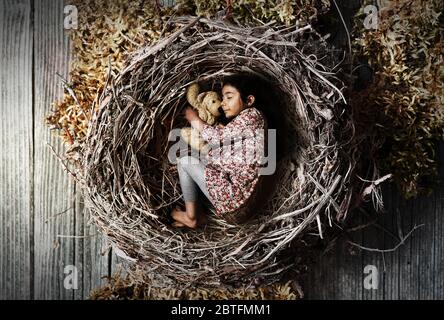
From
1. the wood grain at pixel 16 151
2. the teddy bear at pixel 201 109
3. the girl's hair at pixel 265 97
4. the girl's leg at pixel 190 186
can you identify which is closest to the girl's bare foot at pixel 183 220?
the girl's leg at pixel 190 186

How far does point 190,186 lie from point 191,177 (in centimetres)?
3

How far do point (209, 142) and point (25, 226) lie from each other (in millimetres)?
627

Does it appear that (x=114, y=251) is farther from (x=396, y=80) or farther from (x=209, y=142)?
(x=396, y=80)

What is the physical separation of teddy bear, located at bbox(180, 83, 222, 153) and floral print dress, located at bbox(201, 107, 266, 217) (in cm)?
6

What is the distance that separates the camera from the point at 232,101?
1.56 m

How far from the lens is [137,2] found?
1.59 metres

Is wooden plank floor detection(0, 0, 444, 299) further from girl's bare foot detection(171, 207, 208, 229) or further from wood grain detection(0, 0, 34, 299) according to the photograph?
girl's bare foot detection(171, 207, 208, 229)

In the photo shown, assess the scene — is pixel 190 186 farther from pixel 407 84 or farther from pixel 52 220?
pixel 407 84

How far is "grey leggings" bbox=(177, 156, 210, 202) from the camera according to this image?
1.58 metres

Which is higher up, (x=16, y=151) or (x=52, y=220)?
(x=16, y=151)

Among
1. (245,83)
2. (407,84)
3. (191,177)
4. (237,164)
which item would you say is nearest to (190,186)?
(191,177)

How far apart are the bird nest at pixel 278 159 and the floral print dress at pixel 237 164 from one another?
0.09 meters

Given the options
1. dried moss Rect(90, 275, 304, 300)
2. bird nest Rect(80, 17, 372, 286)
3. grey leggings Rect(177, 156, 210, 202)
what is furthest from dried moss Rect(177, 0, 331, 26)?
dried moss Rect(90, 275, 304, 300)
